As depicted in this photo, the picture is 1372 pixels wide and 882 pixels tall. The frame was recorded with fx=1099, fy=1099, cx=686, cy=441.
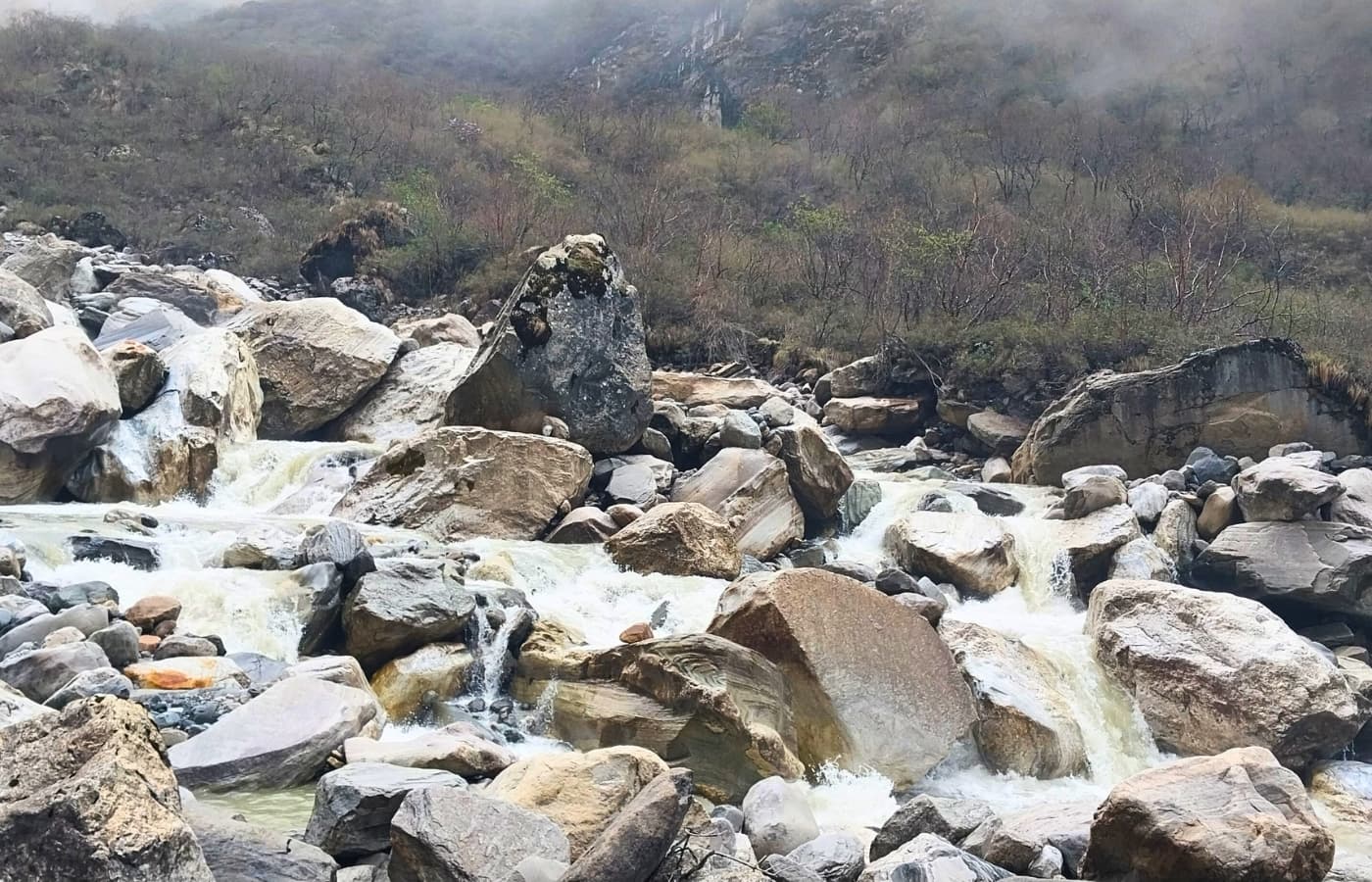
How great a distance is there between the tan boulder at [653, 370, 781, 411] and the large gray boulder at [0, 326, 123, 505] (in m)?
6.44

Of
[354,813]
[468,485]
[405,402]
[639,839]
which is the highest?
[639,839]

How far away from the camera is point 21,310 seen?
10.0 m

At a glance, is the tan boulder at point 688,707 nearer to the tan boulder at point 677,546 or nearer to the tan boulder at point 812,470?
the tan boulder at point 677,546

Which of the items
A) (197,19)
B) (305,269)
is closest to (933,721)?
(305,269)

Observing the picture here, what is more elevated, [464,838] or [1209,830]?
[464,838]

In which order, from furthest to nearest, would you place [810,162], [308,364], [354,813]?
[810,162]
[308,364]
[354,813]

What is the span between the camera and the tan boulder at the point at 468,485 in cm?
913

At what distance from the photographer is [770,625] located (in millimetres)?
5871

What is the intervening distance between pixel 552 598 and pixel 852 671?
8.33 ft

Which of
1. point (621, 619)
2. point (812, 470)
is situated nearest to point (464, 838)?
point (621, 619)

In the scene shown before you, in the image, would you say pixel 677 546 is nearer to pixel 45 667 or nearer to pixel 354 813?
pixel 45 667

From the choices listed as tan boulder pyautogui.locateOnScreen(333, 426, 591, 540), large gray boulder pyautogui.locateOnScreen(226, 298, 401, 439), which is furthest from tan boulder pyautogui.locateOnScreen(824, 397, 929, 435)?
tan boulder pyautogui.locateOnScreen(333, 426, 591, 540)

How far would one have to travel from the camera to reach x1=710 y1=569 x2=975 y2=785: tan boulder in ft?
18.9

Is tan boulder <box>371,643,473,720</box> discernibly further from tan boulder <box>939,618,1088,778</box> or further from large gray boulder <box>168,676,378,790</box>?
tan boulder <box>939,618,1088,778</box>
